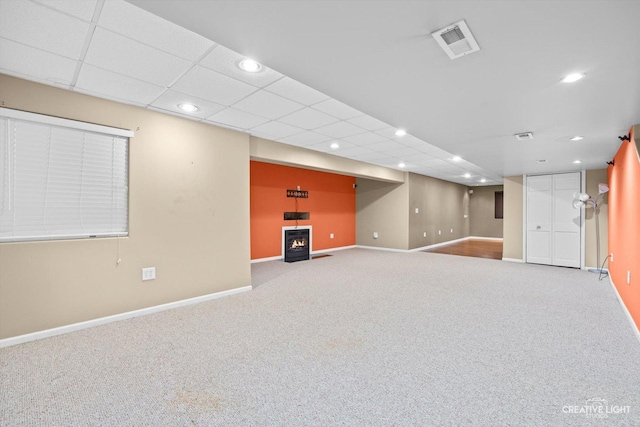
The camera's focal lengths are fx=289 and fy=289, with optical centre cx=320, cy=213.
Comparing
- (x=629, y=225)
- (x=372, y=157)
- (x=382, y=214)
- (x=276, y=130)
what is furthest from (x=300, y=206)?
(x=629, y=225)

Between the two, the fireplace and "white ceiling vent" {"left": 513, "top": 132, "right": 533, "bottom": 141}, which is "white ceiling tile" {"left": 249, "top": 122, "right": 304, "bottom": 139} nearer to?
"white ceiling vent" {"left": 513, "top": 132, "right": 533, "bottom": 141}

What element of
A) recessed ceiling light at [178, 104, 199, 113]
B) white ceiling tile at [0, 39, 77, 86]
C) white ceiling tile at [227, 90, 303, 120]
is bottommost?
white ceiling tile at [0, 39, 77, 86]

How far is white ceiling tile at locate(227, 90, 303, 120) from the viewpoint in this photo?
118 inches

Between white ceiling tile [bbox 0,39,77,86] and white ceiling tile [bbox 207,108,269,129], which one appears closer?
white ceiling tile [bbox 0,39,77,86]

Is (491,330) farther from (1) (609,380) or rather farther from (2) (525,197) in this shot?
(2) (525,197)

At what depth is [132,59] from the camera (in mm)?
2262

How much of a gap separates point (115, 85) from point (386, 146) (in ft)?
13.1

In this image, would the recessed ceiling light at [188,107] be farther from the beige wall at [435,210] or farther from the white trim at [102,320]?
the beige wall at [435,210]

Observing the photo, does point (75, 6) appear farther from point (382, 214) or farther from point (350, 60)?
point (382, 214)

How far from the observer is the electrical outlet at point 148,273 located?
339 centimetres

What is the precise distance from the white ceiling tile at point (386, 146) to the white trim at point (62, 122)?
3645mm

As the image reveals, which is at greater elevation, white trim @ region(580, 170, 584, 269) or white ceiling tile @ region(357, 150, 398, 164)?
white ceiling tile @ region(357, 150, 398, 164)

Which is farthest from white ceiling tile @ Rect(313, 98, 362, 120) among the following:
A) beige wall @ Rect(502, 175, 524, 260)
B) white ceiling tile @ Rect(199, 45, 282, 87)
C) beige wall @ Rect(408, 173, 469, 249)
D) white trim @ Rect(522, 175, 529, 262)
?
beige wall @ Rect(502, 175, 524, 260)

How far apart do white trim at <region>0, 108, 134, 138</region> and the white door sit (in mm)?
8285
